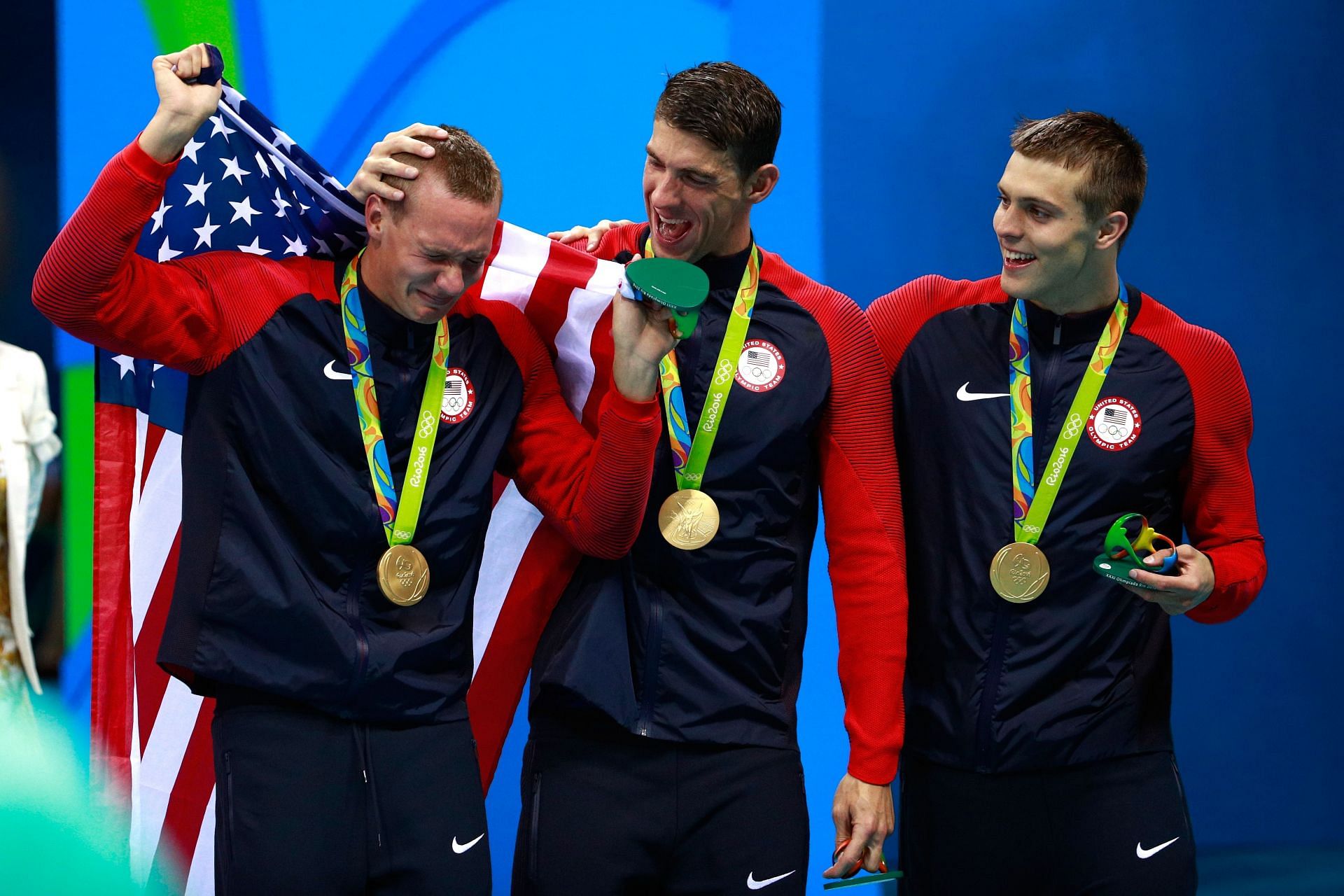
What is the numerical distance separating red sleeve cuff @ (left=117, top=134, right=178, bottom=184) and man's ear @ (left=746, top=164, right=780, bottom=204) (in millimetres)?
1034

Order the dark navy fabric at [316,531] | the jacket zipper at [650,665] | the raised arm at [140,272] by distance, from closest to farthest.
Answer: the raised arm at [140,272]
the dark navy fabric at [316,531]
the jacket zipper at [650,665]

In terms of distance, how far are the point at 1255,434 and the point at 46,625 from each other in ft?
12.7

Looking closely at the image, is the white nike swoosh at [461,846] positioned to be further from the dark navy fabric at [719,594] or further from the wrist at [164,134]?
the wrist at [164,134]

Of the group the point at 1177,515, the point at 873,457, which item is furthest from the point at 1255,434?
the point at 873,457

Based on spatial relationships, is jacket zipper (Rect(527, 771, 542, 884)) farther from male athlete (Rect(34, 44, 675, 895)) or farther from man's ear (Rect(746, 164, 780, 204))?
man's ear (Rect(746, 164, 780, 204))

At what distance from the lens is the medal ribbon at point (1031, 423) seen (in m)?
2.68

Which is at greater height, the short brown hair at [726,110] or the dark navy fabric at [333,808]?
the short brown hair at [726,110]

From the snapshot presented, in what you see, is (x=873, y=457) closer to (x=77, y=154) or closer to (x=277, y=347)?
(x=277, y=347)

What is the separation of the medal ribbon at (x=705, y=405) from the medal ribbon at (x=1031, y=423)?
0.55 m

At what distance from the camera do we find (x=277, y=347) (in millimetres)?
2354

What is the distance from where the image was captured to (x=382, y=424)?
2.39 m

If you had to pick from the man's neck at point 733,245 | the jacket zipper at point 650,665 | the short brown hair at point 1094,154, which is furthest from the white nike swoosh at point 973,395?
the jacket zipper at point 650,665

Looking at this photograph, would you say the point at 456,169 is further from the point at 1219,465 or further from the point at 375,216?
the point at 1219,465

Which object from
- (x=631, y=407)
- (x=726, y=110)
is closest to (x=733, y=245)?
(x=726, y=110)
